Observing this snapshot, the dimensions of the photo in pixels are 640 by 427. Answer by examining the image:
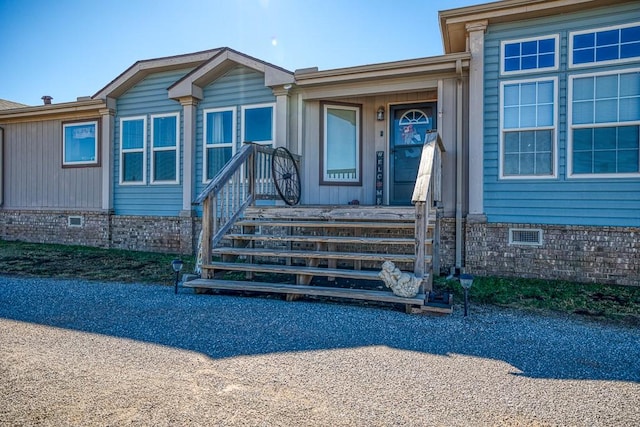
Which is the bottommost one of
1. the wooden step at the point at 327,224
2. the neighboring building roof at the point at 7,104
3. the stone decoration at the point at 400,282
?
the stone decoration at the point at 400,282

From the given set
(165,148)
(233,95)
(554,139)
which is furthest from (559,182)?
(165,148)

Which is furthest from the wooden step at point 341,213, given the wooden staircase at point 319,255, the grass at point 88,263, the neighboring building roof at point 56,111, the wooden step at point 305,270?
the neighboring building roof at point 56,111

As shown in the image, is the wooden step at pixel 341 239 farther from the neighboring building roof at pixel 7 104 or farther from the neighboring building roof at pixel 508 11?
the neighboring building roof at pixel 7 104

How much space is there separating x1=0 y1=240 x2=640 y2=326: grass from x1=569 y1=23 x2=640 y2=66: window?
3161mm

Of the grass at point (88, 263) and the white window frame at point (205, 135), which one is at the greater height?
the white window frame at point (205, 135)

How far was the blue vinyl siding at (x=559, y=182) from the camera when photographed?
5.88 meters

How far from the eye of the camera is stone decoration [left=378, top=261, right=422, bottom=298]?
4496mm

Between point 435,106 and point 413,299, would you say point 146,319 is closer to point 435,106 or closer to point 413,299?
point 413,299

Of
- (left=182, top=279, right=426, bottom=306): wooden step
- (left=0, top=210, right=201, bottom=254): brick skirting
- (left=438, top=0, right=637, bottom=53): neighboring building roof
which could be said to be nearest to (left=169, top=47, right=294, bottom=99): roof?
(left=0, top=210, right=201, bottom=254): brick skirting

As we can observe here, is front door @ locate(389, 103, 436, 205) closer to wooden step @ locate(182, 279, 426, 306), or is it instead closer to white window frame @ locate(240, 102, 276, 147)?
white window frame @ locate(240, 102, 276, 147)

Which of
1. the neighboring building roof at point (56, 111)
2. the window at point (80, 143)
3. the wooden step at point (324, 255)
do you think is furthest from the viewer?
the window at point (80, 143)

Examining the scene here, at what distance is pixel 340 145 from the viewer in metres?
8.00

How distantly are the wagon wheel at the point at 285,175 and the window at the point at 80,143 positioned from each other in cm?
505

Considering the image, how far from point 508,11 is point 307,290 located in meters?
5.01
